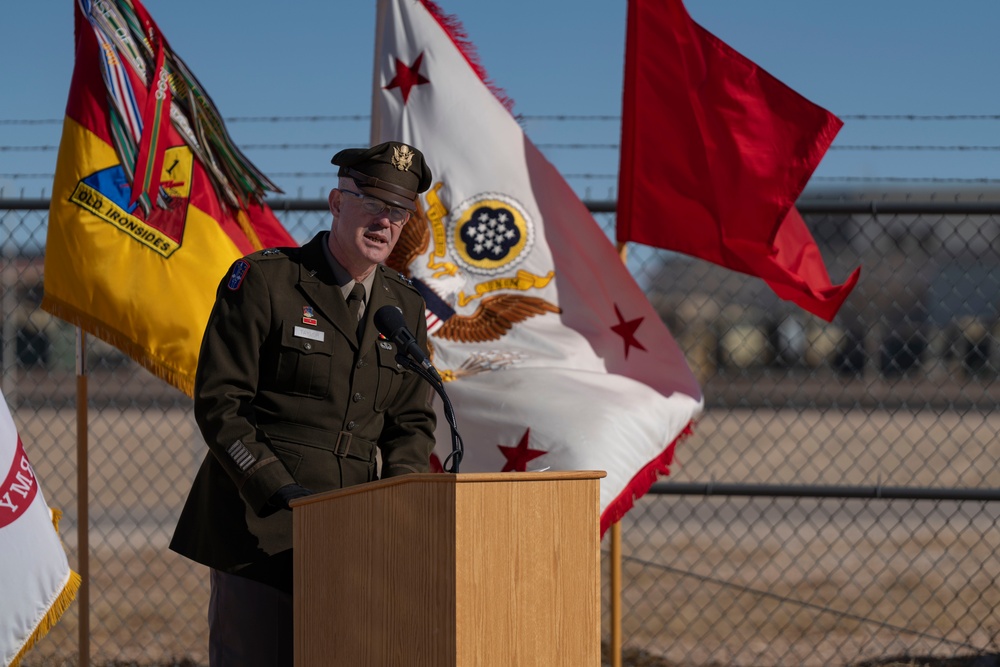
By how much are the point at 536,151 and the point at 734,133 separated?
77 centimetres

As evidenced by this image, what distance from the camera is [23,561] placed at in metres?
3.31

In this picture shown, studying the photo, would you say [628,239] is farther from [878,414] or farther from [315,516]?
[878,414]

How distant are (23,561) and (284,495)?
4.04 ft

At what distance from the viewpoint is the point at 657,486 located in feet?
15.5

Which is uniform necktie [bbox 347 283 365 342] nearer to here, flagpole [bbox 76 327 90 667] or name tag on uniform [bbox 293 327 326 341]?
name tag on uniform [bbox 293 327 326 341]

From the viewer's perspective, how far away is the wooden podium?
199 centimetres

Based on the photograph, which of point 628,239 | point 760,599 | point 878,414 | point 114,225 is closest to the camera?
point 114,225

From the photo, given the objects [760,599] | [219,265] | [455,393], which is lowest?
[760,599]

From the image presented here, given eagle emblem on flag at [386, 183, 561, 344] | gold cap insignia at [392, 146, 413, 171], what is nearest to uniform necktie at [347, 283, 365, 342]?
gold cap insignia at [392, 146, 413, 171]

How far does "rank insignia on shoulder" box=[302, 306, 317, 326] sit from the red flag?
1877 mm

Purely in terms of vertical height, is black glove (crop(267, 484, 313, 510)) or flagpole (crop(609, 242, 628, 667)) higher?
black glove (crop(267, 484, 313, 510))

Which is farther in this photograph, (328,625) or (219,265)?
(219,265)

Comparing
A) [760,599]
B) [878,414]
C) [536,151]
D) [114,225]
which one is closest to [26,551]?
[114,225]

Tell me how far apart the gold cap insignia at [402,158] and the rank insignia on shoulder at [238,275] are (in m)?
0.43
